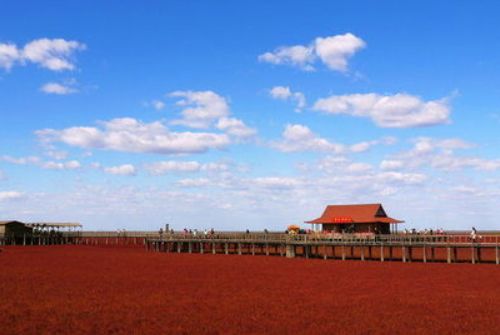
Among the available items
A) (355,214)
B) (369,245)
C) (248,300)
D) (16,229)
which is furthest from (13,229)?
(248,300)

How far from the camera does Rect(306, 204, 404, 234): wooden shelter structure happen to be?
206ft

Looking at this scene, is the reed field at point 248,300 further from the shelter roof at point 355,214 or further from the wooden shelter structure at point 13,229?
the wooden shelter structure at point 13,229

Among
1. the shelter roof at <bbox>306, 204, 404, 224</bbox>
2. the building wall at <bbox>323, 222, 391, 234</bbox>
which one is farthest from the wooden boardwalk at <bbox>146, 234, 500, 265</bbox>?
the shelter roof at <bbox>306, 204, 404, 224</bbox>

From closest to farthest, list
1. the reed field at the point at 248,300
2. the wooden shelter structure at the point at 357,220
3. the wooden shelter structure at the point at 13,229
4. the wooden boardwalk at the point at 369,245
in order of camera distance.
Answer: the reed field at the point at 248,300
the wooden boardwalk at the point at 369,245
the wooden shelter structure at the point at 357,220
the wooden shelter structure at the point at 13,229

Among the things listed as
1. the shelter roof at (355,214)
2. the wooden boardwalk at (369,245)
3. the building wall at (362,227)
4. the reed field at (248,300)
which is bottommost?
the reed field at (248,300)

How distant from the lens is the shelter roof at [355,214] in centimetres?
6284

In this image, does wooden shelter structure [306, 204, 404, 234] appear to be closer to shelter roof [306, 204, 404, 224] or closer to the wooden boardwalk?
shelter roof [306, 204, 404, 224]

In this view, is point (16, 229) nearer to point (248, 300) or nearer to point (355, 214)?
point (355, 214)

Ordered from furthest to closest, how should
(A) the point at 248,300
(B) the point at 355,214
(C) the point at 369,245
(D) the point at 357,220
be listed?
(B) the point at 355,214
(D) the point at 357,220
(C) the point at 369,245
(A) the point at 248,300

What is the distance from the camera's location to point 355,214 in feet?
212

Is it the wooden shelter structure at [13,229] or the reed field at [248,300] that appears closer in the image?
the reed field at [248,300]

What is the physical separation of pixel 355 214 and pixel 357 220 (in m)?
1.44

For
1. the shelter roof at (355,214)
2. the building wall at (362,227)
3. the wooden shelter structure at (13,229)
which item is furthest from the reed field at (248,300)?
the wooden shelter structure at (13,229)

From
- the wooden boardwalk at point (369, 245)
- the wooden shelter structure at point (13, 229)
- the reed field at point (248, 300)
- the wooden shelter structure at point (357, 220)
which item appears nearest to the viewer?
the reed field at point (248, 300)
